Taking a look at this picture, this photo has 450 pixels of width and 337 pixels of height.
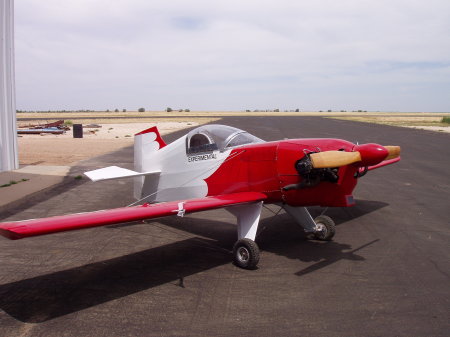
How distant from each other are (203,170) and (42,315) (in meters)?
→ 3.76

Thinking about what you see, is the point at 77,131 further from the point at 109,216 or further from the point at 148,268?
the point at 109,216

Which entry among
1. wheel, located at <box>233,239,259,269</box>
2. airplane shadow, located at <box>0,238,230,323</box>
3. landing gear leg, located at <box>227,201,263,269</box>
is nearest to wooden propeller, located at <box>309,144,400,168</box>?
landing gear leg, located at <box>227,201,263,269</box>

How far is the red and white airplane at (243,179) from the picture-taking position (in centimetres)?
560

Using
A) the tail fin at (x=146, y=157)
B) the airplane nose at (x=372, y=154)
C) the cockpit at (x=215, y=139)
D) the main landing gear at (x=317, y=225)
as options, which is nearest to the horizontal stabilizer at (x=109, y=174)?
the tail fin at (x=146, y=157)

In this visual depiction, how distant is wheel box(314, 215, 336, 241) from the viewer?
7.55 meters

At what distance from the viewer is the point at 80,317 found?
4.60 metres

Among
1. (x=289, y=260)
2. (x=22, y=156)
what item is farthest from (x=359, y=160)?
(x=22, y=156)

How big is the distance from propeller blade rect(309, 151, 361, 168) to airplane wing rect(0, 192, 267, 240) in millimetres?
1232

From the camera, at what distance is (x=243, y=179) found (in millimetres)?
6824

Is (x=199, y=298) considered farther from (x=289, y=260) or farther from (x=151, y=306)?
(x=289, y=260)

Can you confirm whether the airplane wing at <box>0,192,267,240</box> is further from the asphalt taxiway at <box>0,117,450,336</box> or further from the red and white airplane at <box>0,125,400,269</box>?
the asphalt taxiway at <box>0,117,450,336</box>

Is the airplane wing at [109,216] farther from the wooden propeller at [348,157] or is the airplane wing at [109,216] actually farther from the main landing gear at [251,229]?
the wooden propeller at [348,157]

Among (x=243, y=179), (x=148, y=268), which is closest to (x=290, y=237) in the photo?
(x=243, y=179)

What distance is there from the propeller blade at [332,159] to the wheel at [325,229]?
211 cm
